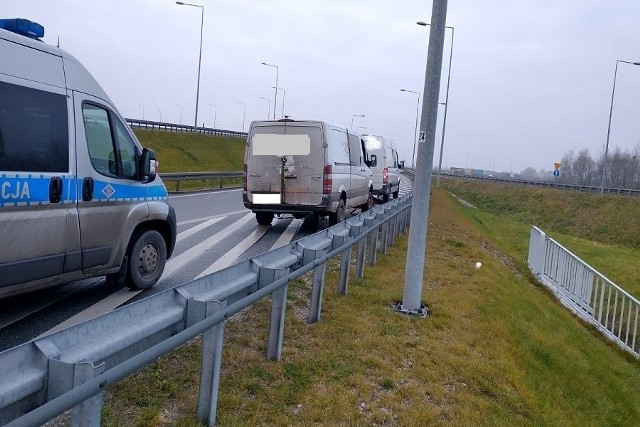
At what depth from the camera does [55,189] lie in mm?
4969

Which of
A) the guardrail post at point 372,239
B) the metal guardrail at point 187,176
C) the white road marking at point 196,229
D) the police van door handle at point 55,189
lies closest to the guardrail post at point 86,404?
the police van door handle at point 55,189

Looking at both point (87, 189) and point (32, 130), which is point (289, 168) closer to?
point (87, 189)

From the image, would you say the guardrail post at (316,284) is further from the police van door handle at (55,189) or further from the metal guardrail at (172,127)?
the metal guardrail at (172,127)

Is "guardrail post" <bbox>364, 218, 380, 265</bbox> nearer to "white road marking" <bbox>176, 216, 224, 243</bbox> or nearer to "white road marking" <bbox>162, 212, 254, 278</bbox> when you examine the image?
"white road marking" <bbox>162, 212, 254, 278</bbox>

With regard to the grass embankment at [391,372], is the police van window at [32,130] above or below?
above

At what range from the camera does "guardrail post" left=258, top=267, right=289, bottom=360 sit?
453 cm

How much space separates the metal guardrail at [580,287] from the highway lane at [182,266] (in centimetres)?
619

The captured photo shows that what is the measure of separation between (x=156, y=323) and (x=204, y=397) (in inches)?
22.2

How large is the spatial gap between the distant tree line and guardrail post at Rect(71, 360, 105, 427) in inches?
2988

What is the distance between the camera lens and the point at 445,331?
247 inches

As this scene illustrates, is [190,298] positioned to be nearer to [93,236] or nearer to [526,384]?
[93,236]

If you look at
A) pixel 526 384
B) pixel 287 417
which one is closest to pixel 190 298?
pixel 287 417

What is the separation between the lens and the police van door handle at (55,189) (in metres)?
4.92

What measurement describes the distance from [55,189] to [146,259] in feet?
5.86
